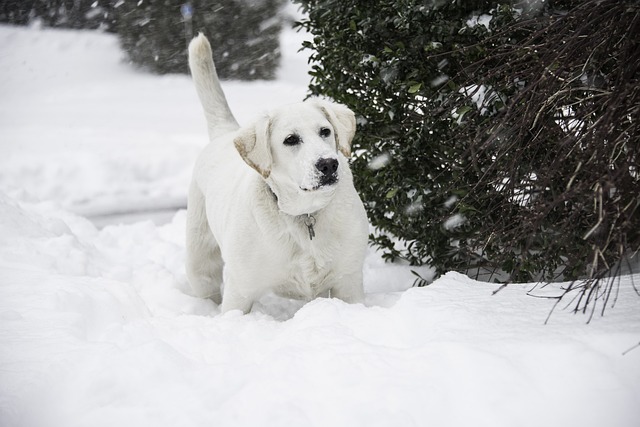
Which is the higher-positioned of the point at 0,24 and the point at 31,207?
the point at 0,24

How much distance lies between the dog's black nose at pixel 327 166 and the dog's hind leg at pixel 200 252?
5.19 feet

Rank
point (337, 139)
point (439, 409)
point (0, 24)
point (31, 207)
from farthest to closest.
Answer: point (0, 24)
point (31, 207)
point (337, 139)
point (439, 409)

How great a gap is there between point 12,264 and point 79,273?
1.72 ft

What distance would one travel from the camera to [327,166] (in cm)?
283

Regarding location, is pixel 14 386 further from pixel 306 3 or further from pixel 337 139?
pixel 306 3

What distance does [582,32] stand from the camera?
2.10 meters

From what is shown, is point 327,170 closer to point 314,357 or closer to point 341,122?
point 341,122

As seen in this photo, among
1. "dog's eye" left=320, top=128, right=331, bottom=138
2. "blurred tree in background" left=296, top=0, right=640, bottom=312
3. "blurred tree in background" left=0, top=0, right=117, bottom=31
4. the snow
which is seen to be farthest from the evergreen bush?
"dog's eye" left=320, top=128, right=331, bottom=138

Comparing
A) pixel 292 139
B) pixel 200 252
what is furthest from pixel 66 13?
pixel 292 139

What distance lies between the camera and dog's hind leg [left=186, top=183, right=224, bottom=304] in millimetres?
4180

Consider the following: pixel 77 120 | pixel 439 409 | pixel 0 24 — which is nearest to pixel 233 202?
pixel 439 409

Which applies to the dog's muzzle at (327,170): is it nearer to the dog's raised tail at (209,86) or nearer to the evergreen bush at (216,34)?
the dog's raised tail at (209,86)

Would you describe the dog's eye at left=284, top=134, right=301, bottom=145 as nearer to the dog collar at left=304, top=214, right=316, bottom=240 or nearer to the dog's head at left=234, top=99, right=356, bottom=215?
the dog's head at left=234, top=99, right=356, bottom=215

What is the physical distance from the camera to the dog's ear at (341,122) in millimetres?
3183
